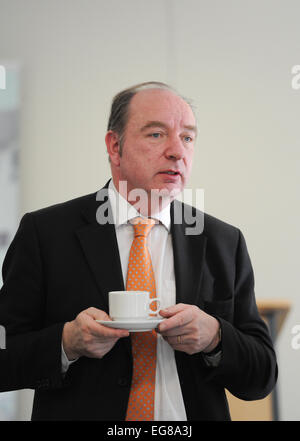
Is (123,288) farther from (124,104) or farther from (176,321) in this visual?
(124,104)

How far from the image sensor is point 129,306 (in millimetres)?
982

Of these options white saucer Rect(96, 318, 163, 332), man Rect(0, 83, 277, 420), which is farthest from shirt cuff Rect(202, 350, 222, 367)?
white saucer Rect(96, 318, 163, 332)

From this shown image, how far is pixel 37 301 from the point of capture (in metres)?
1.13

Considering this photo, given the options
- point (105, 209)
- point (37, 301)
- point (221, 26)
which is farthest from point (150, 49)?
point (37, 301)

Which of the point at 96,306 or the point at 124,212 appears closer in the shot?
the point at 96,306

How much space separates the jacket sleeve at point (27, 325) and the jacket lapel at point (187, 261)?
0.27m

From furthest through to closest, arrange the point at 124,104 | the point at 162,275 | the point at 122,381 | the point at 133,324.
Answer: the point at 124,104
the point at 162,275
the point at 122,381
the point at 133,324

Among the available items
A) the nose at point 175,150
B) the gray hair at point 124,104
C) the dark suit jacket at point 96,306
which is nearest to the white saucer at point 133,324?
the dark suit jacket at point 96,306

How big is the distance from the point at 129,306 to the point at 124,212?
304 millimetres

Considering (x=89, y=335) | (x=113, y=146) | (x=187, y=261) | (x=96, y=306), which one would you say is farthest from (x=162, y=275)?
(x=113, y=146)

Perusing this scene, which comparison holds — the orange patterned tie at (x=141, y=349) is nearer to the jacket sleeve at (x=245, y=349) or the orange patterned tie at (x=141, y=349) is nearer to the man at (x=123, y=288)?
the man at (x=123, y=288)

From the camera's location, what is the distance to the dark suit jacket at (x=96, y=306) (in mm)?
1074

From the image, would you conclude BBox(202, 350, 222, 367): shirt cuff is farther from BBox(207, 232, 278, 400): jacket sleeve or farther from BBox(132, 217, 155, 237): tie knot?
BBox(132, 217, 155, 237): tie knot

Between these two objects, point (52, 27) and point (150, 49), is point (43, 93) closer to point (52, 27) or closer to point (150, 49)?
point (52, 27)
